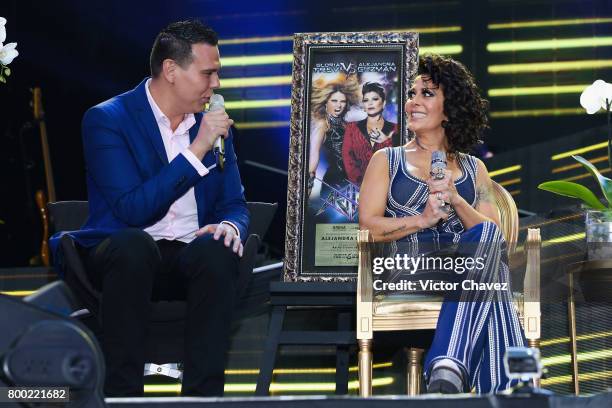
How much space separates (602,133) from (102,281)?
16.0 feet

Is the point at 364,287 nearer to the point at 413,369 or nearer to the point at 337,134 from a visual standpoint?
the point at 413,369

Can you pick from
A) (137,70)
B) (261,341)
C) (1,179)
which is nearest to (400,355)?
(261,341)

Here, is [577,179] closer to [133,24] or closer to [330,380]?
[330,380]

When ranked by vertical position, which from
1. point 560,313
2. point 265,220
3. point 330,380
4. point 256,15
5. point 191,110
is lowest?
point 330,380

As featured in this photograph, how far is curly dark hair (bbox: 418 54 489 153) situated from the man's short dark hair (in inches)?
26.6

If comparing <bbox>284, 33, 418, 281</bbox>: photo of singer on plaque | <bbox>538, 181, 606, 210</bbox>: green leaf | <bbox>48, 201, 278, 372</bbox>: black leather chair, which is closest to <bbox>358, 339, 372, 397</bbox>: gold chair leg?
<bbox>48, 201, 278, 372</bbox>: black leather chair

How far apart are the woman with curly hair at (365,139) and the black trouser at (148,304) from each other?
2.91ft

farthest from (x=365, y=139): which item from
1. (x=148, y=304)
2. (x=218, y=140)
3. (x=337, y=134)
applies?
(x=148, y=304)

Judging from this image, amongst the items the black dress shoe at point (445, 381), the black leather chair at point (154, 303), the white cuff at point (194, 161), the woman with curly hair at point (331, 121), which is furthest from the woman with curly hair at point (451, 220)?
the white cuff at point (194, 161)

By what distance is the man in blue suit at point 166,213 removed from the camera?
2602mm

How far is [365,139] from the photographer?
11.8ft

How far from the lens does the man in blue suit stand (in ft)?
8.54

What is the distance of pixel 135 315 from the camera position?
8.55ft

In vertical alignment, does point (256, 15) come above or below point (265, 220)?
above
